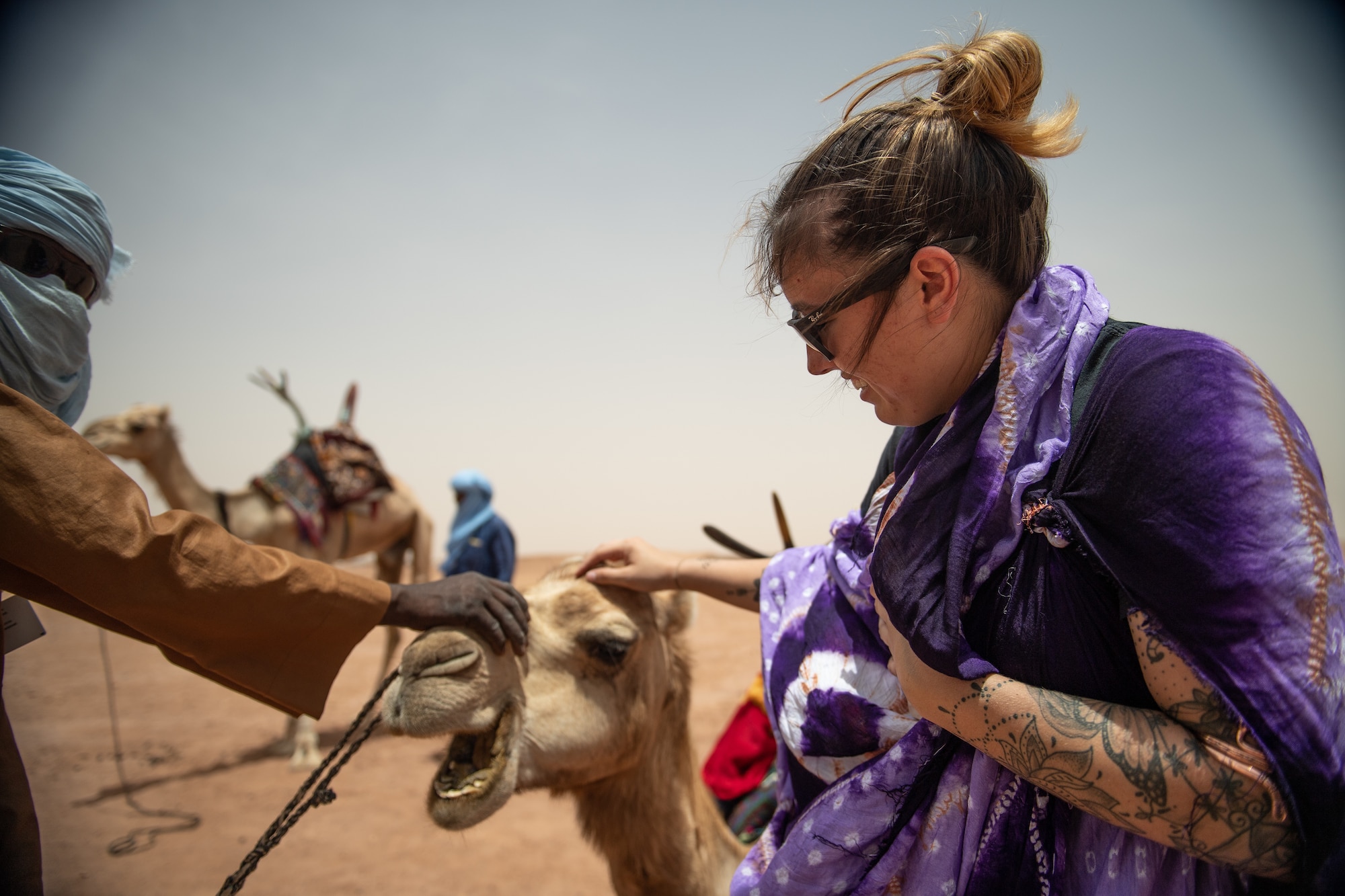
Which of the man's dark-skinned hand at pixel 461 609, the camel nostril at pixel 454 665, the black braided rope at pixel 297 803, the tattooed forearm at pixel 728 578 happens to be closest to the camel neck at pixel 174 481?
the black braided rope at pixel 297 803

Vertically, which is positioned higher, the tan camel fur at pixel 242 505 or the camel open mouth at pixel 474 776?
the camel open mouth at pixel 474 776

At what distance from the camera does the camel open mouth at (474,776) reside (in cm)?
200

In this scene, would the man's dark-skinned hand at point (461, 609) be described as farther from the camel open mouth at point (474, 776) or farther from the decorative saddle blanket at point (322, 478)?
the decorative saddle blanket at point (322, 478)

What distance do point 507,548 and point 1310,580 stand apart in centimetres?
833

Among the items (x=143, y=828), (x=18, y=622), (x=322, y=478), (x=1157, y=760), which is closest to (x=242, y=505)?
(x=322, y=478)

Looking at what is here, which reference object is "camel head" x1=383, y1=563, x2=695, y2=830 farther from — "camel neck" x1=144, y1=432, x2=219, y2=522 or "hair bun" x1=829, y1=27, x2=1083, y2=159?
"camel neck" x1=144, y1=432, x2=219, y2=522

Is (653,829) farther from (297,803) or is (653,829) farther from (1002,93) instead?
(1002,93)

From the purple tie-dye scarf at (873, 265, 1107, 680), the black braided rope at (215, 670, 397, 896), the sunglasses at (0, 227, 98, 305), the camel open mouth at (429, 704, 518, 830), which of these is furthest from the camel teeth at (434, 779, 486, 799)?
the sunglasses at (0, 227, 98, 305)

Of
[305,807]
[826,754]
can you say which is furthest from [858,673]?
[305,807]

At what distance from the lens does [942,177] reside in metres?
1.33

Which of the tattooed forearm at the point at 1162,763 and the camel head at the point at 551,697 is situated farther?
the camel head at the point at 551,697

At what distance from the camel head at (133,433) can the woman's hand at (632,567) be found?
8128mm

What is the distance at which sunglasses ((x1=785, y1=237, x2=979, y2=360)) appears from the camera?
4.38 ft

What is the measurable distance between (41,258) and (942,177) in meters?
2.27
